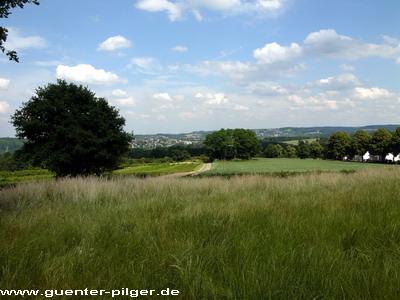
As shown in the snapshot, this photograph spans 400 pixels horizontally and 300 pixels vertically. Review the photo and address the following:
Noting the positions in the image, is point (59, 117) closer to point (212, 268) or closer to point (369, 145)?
point (212, 268)

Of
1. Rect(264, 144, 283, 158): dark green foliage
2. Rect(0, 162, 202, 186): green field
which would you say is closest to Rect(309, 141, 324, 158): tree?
Rect(264, 144, 283, 158): dark green foliage

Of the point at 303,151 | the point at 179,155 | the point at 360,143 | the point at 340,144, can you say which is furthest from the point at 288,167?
the point at 303,151

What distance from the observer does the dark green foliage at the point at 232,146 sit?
101 meters

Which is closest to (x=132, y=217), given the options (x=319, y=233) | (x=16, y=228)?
→ (x=16, y=228)

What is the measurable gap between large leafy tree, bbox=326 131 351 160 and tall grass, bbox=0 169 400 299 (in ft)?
281

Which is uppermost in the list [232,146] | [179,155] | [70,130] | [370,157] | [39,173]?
[70,130]

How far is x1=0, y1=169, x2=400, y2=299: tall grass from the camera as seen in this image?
6.45 feet

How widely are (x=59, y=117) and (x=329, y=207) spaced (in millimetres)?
25408

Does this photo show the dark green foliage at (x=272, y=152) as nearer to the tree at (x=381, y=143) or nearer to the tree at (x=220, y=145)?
the tree at (x=220, y=145)

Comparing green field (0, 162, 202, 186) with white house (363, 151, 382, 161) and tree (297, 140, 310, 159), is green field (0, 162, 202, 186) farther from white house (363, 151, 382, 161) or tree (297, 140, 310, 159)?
tree (297, 140, 310, 159)

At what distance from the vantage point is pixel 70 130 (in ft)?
76.5

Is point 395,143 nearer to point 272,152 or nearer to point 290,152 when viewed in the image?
point 290,152

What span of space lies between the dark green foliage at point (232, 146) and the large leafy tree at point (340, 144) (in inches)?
1131

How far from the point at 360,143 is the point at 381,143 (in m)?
8.02
